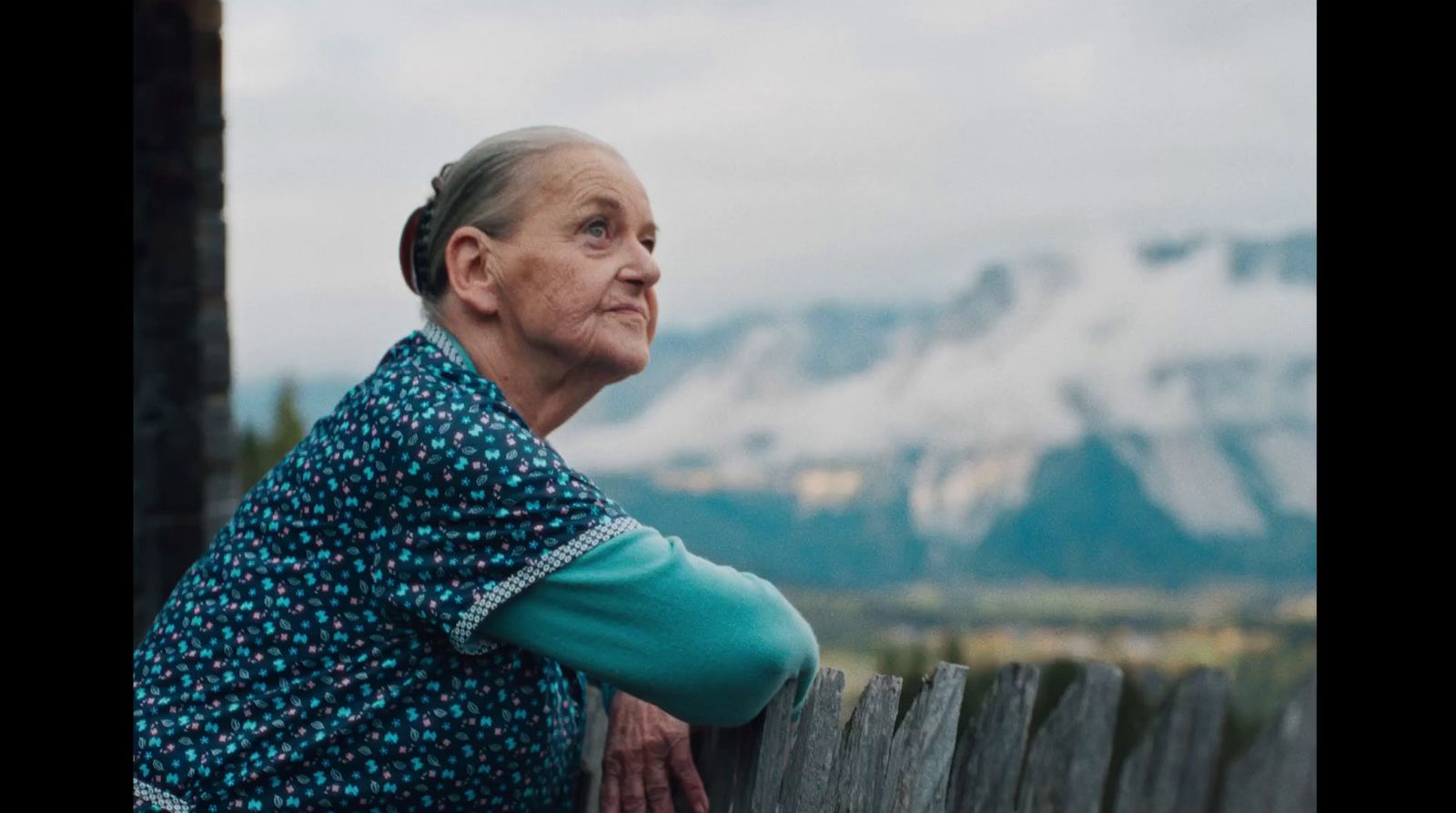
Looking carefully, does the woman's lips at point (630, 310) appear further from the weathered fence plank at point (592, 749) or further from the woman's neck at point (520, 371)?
the weathered fence plank at point (592, 749)

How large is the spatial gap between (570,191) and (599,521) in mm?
598

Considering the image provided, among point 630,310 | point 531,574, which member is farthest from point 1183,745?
point 630,310

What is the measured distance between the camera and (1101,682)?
7.19 ft

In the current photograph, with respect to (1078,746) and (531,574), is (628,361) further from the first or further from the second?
(1078,746)

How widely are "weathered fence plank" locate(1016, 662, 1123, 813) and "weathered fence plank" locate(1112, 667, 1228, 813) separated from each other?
0.07 meters

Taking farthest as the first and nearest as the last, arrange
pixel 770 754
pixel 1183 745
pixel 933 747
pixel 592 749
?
pixel 592 749
pixel 770 754
pixel 933 747
pixel 1183 745

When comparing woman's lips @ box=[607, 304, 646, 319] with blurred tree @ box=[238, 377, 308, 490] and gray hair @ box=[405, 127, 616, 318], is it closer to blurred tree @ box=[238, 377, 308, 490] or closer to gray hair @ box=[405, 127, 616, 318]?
gray hair @ box=[405, 127, 616, 318]

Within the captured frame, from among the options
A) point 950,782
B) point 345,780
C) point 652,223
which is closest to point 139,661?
point 345,780

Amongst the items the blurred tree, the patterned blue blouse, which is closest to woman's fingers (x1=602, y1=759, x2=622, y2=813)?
the patterned blue blouse

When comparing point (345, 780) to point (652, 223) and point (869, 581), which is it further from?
point (869, 581)

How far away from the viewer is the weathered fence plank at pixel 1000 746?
2.25m

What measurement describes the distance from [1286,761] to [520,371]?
4.22 feet

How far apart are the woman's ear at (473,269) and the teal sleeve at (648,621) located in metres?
0.52

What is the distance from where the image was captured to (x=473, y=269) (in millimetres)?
2369
